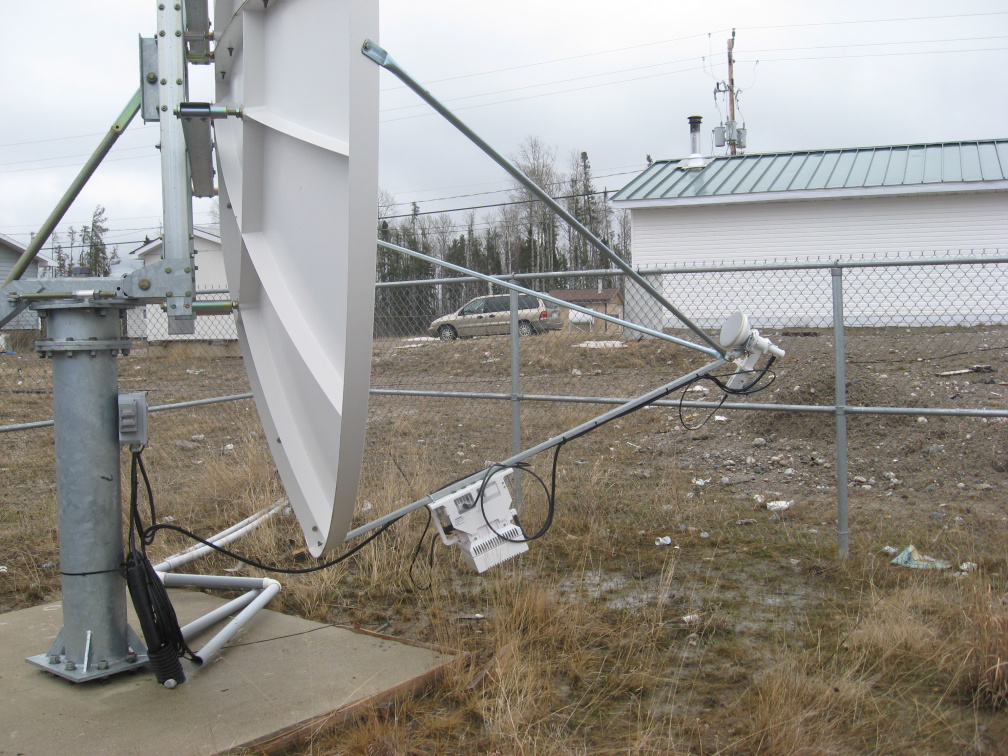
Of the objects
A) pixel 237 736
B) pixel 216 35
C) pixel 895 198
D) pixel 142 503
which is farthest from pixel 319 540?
pixel 895 198

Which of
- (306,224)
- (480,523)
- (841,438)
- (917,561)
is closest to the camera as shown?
(306,224)

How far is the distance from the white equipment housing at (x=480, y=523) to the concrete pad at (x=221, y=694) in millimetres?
504

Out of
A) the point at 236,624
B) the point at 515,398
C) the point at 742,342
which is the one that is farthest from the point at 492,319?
the point at 236,624

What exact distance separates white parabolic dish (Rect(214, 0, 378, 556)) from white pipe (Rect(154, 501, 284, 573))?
1.72m

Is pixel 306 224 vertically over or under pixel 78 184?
under

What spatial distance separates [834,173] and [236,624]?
696 inches

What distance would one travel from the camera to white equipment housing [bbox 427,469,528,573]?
376 centimetres

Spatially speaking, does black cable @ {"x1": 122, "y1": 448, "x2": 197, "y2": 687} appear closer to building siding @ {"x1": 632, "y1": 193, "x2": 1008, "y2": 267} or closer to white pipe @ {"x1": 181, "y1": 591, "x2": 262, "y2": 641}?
white pipe @ {"x1": 181, "y1": 591, "x2": 262, "y2": 641}

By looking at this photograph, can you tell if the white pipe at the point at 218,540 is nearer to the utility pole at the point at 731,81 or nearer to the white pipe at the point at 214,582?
the white pipe at the point at 214,582

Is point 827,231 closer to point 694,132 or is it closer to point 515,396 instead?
point 694,132

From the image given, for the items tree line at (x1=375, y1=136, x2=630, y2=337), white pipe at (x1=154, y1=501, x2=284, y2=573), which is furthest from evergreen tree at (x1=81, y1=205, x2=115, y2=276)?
white pipe at (x1=154, y1=501, x2=284, y2=573)

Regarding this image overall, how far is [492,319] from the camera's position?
40.7ft

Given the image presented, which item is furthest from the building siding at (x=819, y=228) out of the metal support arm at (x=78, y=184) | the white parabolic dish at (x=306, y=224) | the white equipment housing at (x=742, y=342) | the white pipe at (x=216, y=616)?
the metal support arm at (x=78, y=184)

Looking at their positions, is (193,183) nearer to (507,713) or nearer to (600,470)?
(507,713)
